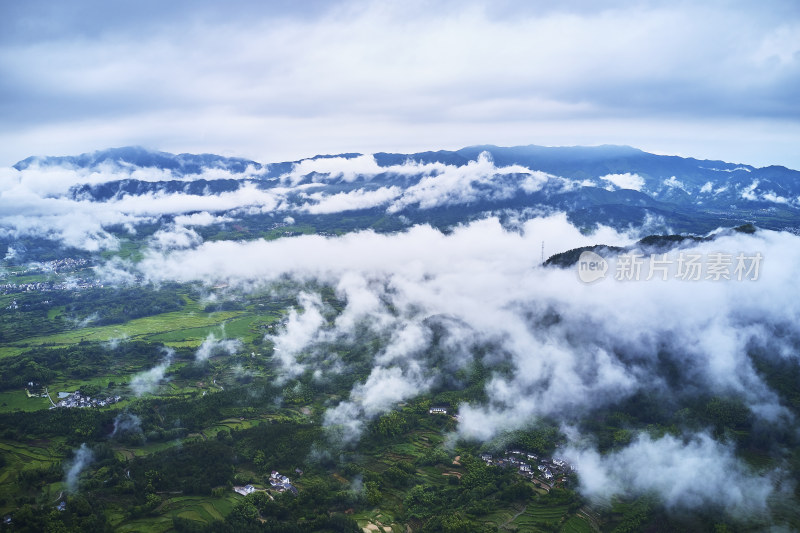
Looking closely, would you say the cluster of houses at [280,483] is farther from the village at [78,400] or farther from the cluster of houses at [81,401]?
the cluster of houses at [81,401]

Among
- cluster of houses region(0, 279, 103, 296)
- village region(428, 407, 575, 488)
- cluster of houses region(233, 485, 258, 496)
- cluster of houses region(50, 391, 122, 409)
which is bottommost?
cluster of houses region(50, 391, 122, 409)

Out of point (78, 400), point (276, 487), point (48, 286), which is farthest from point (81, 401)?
point (48, 286)

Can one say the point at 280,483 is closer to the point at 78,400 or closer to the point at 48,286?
the point at 78,400

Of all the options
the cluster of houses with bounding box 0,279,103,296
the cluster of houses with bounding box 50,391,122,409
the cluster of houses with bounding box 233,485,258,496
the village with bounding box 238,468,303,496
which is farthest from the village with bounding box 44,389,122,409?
the cluster of houses with bounding box 0,279,103,296

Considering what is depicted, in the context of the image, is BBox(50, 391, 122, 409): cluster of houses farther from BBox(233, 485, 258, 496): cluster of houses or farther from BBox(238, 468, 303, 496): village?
BBox(238, 468, 303, 496): village

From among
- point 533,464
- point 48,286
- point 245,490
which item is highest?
point 533,464

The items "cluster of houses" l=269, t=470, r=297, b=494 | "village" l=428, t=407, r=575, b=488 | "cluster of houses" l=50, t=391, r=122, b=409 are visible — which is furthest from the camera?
"cluster of houses" l=50, t=391, r=122, b=409
